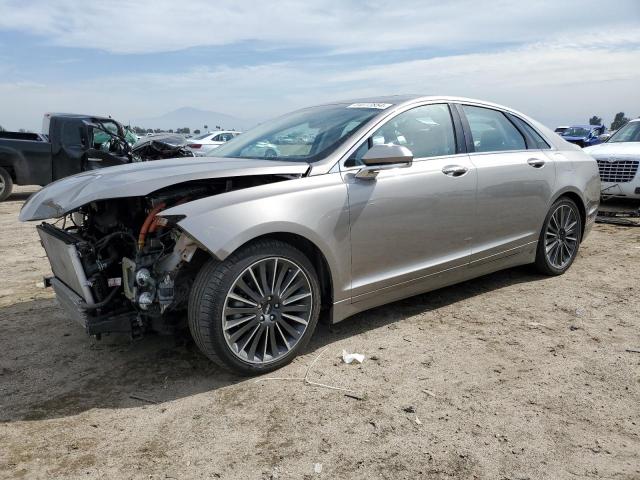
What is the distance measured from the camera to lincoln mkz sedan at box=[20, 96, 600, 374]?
3.12 meters

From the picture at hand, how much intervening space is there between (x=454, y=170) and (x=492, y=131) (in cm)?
82

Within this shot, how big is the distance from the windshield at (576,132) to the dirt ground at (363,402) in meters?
29.1

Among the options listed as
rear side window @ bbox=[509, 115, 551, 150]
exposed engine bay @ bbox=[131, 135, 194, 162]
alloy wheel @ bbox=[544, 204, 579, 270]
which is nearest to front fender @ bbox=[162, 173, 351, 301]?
rear side window @ bbox=[509, 115, 551, 150]

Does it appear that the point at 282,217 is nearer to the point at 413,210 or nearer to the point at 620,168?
the point at 413,210

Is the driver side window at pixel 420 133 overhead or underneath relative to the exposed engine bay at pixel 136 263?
overhead

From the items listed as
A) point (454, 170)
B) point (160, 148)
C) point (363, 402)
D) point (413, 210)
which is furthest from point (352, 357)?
point (160, 148)

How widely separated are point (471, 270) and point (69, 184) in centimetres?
310

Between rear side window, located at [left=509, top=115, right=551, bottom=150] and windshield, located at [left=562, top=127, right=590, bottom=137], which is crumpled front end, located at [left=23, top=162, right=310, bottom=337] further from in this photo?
windshield, located at [left=562, top=127, right=590, bottom=137]

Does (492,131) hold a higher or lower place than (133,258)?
higher

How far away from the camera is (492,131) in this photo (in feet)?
15.4

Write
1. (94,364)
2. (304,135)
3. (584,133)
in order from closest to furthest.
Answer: (94,364) < (304,135) < (584,133)

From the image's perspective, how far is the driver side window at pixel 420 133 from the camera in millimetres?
3826

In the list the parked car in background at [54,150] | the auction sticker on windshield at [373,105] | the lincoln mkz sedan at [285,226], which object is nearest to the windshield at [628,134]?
the lincoln mkz sedan at [285,226]

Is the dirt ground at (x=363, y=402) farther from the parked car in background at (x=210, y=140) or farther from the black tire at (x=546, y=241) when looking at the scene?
the parked car in background at (x=210, y=140)
